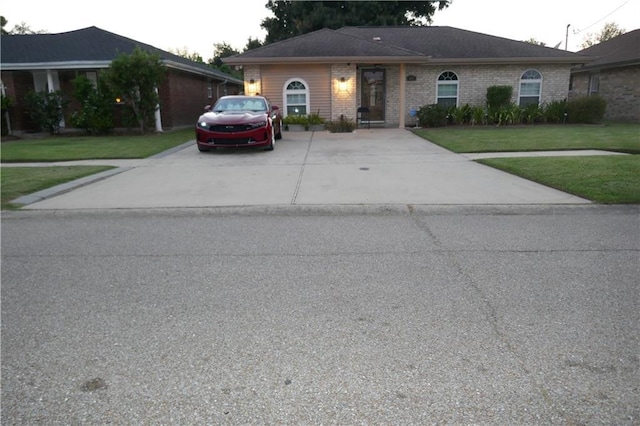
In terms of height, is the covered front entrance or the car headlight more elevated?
the covered front entrance

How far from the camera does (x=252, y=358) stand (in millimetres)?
3041

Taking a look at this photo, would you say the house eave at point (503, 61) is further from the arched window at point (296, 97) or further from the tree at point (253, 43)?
the tree at point (253, 43)

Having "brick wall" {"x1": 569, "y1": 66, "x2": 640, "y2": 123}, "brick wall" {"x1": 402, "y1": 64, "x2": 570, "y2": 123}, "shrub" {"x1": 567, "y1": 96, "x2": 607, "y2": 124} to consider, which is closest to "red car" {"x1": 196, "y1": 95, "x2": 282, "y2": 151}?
"brick wall" {"x1": 402, "y1": 64, "x2": 570, "y2": 123}

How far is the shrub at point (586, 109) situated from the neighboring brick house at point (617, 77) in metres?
2.99

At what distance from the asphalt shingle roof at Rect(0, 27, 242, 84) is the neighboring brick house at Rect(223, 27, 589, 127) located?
4986mm

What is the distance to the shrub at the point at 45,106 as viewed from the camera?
19.2m

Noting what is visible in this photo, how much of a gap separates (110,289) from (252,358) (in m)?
1.86

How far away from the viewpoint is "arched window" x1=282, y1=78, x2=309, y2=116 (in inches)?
805

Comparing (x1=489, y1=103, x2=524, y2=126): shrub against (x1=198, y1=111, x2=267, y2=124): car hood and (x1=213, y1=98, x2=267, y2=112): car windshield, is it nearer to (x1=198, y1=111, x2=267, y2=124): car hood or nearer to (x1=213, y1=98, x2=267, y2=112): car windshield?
(x1=213, y1=98, x2=267, y2=112): car windshield

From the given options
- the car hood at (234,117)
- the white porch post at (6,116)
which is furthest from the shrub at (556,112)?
the white porch post at (6,116)

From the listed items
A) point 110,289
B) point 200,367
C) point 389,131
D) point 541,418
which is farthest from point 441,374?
point 389,131

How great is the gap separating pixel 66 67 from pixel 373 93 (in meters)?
13.0

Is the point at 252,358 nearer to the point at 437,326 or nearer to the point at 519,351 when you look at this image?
the point at 437,326

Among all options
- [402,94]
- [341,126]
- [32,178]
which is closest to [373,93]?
[402,94]
